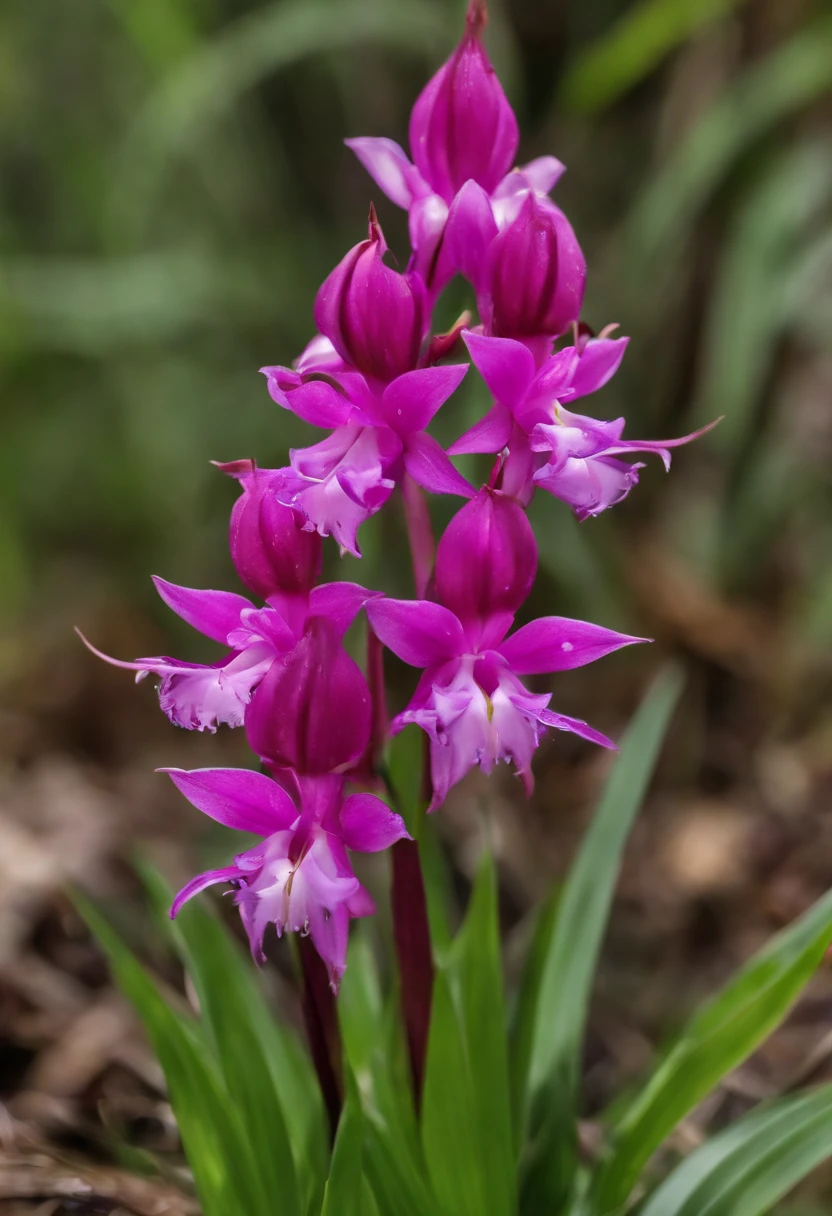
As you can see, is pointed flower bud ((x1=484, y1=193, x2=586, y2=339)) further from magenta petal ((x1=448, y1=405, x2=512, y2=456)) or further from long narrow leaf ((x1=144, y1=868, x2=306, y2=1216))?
long narrow leaf ((x1=144, y1=868, x2=306, y2=1216))


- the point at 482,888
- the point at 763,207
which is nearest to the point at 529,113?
the point at 763,207

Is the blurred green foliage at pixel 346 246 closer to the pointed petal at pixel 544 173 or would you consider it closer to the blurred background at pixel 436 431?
the blurred background at pixel 436 431

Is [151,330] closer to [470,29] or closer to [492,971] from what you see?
[470,29]

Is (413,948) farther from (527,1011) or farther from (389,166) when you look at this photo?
(389,166)

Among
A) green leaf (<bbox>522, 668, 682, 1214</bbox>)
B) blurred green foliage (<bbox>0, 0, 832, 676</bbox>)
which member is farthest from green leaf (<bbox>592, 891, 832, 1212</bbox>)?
blurred green foliage (<bbox>0, 0, 832, 676</bbox>)

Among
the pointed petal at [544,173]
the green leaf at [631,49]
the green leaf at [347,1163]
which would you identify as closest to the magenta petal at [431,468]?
the pointed petal at [544,173]
